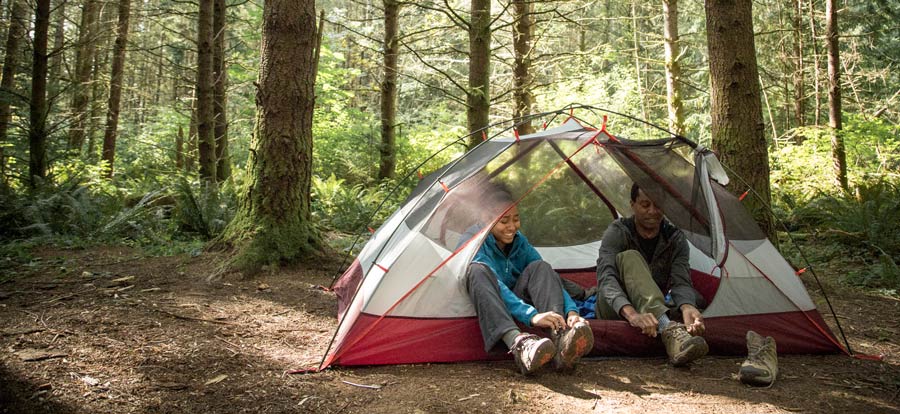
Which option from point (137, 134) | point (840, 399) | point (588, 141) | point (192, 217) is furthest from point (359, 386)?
point (137, 134)

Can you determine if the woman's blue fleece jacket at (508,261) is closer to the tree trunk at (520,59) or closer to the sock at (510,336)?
the sock at (510,336)

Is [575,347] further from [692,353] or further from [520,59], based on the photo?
[520,59]

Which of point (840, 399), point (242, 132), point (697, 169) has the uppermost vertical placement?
Result: point (242, 132)

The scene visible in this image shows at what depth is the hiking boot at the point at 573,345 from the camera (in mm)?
3164

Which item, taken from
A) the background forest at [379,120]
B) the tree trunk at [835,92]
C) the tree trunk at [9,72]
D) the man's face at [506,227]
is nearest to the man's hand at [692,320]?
the man's face at [506,227]

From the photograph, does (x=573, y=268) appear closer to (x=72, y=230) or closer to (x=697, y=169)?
(x=697, y=169)

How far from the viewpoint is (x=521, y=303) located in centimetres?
356

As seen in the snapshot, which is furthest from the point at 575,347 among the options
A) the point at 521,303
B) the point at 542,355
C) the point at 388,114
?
the point at 388,114

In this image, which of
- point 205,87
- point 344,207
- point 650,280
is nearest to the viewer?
point 650,280

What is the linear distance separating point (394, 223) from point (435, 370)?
138 centimetres

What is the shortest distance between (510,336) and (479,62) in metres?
4.85

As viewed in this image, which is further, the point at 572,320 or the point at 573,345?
the point at 572,320

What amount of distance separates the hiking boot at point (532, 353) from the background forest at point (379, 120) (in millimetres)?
2206

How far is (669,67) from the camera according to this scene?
1085cm
